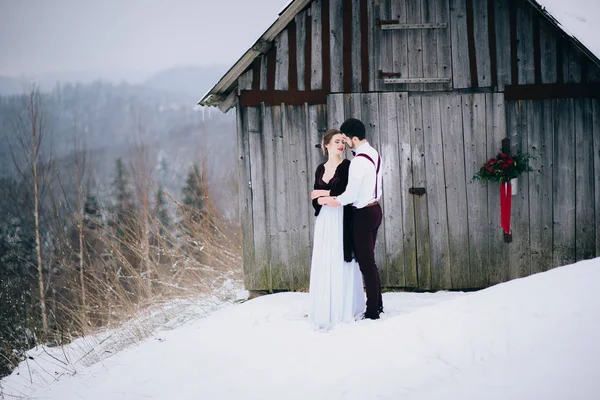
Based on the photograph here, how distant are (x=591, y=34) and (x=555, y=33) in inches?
17.7

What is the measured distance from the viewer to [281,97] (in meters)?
6.67

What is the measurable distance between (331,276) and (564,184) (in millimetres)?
3586

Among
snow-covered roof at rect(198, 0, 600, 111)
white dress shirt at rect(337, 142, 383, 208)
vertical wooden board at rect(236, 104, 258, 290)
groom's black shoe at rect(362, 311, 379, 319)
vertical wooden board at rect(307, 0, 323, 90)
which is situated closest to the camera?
white dress shirt at rect(337, 142, 383, 208)

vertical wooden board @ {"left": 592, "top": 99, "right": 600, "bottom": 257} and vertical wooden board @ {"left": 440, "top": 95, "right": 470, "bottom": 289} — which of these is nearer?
vertical wooden board @ {"left": 592, "top": 99, "right": 600, "bottom": 257}

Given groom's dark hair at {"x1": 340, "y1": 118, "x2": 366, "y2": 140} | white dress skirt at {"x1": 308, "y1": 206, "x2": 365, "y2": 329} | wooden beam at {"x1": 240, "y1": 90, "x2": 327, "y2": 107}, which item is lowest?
white dress skirt at {"x1": 308, "y1": 206, "x2": 365, "y2": 329}

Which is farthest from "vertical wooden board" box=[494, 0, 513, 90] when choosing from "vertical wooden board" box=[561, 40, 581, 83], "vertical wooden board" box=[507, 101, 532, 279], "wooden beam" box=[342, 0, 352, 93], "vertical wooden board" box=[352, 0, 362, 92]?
"wooden beam" box=[342, 0, 352, 93]

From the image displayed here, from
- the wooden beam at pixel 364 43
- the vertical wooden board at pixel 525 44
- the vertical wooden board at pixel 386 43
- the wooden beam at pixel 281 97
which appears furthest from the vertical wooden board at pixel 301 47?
the vertical wooden board at pixel 525 44

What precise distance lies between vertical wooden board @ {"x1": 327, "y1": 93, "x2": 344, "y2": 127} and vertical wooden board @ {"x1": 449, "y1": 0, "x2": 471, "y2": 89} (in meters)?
1.51

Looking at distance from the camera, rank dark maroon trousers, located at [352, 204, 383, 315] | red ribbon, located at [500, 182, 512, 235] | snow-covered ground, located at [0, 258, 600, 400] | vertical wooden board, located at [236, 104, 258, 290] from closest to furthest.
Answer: snow-covered ground, located at [0, 258, 600, 400]
dark maroon trousers, located at [352, 204, 383, 315]
red ribbon, located at [500, 182, 512, 235]
vertical wooden board, located at [236, 104, 258, 290]

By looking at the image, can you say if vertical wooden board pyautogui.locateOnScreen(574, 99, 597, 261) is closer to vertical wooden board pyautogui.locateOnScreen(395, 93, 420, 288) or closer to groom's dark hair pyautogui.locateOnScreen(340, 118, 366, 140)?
vertical wooden board pyautogui.locateOnScreen(395, 93, 420, 288)

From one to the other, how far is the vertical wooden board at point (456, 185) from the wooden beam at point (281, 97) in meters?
1.65

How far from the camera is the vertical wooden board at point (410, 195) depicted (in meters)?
6.61

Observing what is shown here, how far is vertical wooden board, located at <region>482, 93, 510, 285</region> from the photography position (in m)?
6.51

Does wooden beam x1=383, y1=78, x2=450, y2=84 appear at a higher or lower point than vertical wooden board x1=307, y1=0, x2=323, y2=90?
lower
